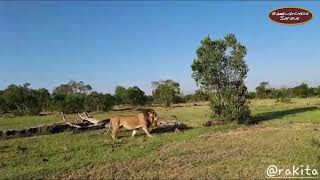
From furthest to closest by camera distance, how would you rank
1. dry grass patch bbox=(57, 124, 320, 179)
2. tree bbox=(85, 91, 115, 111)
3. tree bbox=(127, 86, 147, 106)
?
tree bbox=(127, 86, 147, 106) < tree bbox=(85, 91, 115, 111) < dry grass patch bbox=(57, 124, 320, 179)

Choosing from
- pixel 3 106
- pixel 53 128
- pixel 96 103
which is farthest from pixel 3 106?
pixel 53 128

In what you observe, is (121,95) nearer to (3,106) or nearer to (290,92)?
(3,106)

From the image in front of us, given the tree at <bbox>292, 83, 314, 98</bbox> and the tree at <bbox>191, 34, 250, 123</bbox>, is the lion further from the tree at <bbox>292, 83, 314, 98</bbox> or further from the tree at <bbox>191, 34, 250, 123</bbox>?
the tree at <bbox>292, 83, 314, 98</bbox>

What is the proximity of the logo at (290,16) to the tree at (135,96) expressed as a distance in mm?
54759

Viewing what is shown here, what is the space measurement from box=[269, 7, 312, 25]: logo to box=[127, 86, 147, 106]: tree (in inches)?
2156

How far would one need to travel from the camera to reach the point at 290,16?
2169 cm

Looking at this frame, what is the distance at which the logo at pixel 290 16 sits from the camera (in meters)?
21.4

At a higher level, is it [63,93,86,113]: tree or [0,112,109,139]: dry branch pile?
[63,93,86,113]: tree

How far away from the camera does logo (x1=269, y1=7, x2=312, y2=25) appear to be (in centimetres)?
2144

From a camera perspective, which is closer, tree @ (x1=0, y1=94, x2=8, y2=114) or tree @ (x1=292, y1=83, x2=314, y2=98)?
tree @ (x1=0, y1=94, x2=8, y2=114)

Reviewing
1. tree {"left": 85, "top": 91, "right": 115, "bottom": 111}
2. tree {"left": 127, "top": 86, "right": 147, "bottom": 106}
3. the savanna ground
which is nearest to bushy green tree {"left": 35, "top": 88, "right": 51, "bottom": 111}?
tree {"left": 85, "top": 91, "right": 115, "bottom": 111}

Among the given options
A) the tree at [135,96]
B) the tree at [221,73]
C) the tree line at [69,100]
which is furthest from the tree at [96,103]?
the tree at [221,73]

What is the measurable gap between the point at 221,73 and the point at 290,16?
367 inches

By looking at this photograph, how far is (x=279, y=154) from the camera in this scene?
13875 millimetres
